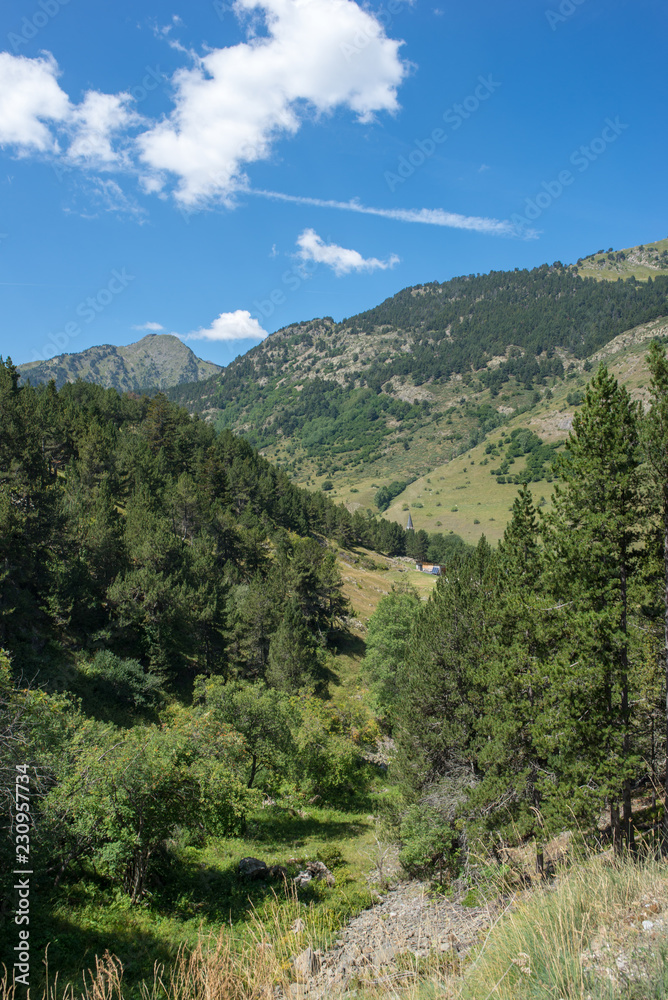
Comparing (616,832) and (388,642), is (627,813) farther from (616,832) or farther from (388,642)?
(388,642)

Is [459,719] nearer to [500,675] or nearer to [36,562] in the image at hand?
[500,675]

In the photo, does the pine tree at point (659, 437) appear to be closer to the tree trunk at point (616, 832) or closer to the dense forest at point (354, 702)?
the dense forest at point (354, 702)

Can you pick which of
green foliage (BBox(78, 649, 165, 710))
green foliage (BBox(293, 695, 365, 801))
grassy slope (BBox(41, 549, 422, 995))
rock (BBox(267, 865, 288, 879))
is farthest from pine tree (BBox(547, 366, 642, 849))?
green foliage (BBox(78, 649, 165, 710))

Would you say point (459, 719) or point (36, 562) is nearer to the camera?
point (459, 719)

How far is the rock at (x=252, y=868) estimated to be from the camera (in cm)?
2111

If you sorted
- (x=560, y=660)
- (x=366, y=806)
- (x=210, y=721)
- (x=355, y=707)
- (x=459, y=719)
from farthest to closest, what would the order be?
(x=355, y=707), (x=366, y=806), (x=210, y=721), (x=459, y=719), (x=560, y=660)

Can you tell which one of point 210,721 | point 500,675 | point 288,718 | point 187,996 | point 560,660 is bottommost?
point 288,718

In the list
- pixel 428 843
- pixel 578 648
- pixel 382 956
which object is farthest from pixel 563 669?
pixel 382 956

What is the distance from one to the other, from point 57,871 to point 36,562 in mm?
30301

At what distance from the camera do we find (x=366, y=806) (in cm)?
3559

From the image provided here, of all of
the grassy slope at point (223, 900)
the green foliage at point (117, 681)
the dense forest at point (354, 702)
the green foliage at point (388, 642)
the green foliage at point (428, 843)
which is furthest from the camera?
the green foliage at point (388, 642)

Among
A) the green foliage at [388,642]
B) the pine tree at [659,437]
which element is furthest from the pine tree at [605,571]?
the green foliage at [388,642]

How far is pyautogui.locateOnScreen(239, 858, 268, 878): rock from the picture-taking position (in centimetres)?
2111

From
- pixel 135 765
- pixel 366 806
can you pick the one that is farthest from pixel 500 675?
pixel 366 806
